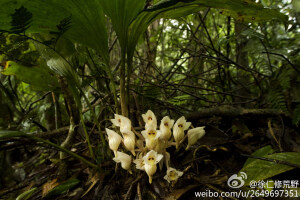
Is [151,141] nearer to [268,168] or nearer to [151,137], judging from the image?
[151,137]

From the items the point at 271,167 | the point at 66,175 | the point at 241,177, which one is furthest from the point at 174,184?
the point at 66,175

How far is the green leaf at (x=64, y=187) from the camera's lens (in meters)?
0.83

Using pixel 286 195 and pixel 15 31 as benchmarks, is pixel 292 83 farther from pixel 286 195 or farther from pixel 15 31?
pixel 15 31

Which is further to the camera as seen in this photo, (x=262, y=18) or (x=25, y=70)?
(x=25, y=70)

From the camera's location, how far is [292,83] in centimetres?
120

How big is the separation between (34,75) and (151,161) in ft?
2.53

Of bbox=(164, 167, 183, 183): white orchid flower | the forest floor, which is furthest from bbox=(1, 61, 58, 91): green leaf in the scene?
bbox=(164, 167, 183, 183): white orchid flower

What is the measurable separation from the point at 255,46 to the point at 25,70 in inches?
62.7

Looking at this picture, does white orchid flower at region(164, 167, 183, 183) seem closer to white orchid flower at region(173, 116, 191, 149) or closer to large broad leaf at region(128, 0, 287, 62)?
white orchid flower at region(173, 116, 191, 149)

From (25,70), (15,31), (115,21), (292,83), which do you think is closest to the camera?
(15,31)

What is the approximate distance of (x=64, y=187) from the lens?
0.85 meters

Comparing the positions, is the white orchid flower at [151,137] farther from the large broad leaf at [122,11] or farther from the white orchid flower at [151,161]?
the large broad leaf at [122,11]

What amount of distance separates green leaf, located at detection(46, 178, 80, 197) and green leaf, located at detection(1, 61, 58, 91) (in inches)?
20.3

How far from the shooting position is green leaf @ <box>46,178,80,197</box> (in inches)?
32.5
